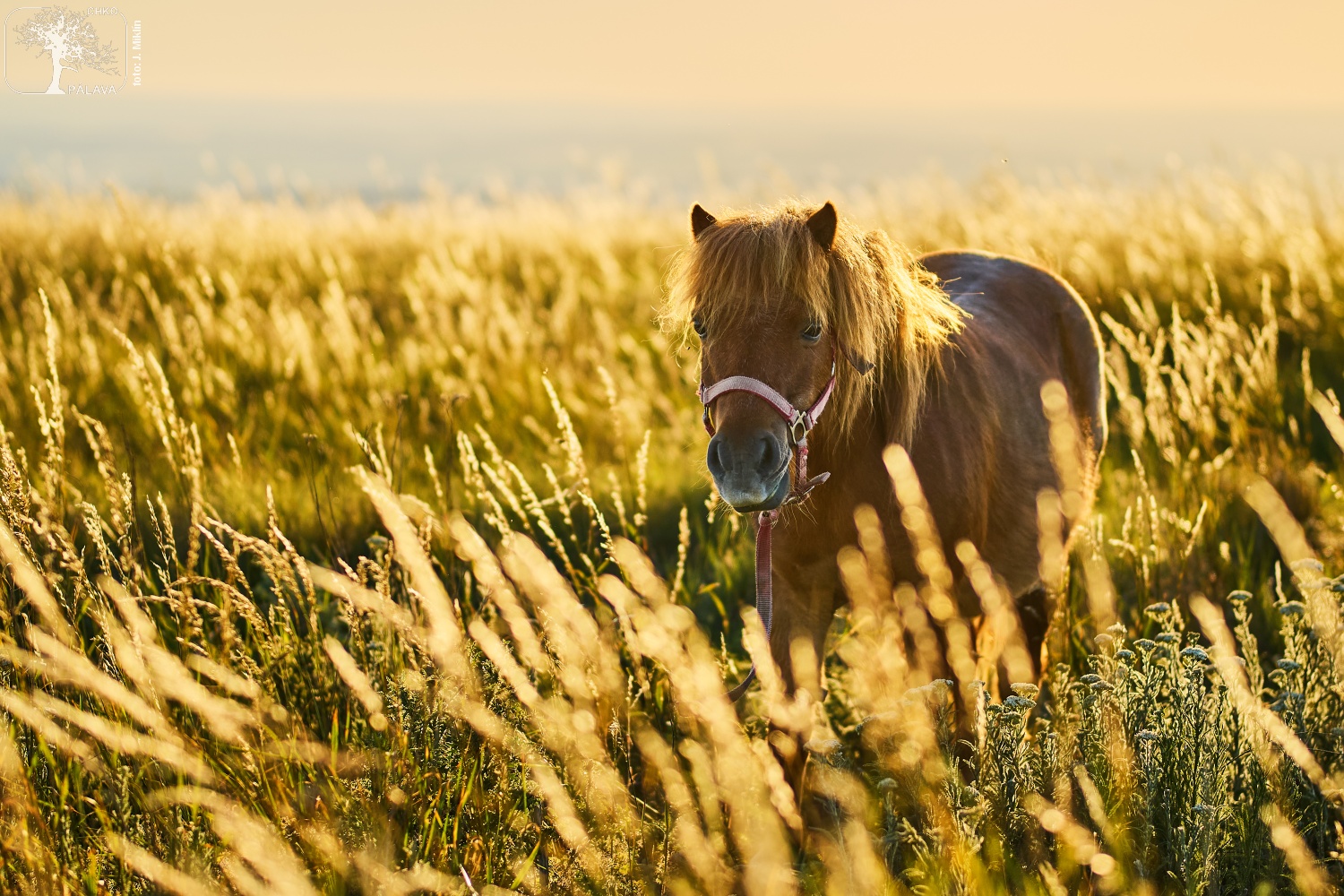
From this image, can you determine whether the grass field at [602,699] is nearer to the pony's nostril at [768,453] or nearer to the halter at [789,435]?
the halter at [789,435]

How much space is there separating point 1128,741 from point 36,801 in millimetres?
2422

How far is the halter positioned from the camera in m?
2.18

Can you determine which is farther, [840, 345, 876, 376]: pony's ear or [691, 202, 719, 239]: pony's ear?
[691, 202, 719, 239]: pony's ear

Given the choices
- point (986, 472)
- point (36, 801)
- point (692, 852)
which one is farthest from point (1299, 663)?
point (36, 801)

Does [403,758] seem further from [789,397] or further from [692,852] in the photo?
[789,397]

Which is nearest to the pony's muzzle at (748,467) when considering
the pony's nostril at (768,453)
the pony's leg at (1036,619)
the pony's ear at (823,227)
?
the pony's nostril at (768,453)

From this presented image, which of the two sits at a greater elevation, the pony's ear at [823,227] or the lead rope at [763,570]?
the pony's ear at [823,227]

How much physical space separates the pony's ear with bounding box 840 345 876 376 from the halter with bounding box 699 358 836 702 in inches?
1.5

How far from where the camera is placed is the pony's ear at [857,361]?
2.35 m

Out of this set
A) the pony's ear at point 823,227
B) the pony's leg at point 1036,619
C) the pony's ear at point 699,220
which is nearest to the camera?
the pony's ear at point 823,227

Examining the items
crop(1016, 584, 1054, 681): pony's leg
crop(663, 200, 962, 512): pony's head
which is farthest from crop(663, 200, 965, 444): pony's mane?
crop(1016, 584, 1054, 681): pony's leg

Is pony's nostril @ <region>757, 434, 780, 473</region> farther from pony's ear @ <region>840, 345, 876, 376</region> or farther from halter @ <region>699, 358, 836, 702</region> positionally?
pony's ear @ <region>840, 345, 876, 376</region>

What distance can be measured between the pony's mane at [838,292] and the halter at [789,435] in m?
0.12

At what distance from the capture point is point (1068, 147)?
10.6 m
